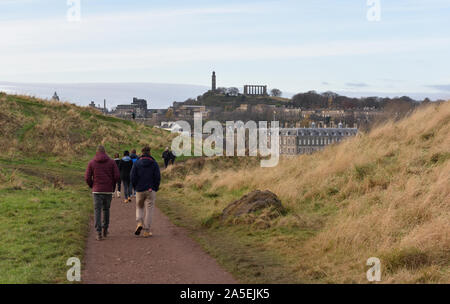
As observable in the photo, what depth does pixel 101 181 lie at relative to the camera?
39.9 feet

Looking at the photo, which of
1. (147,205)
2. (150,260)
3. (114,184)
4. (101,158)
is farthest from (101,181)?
(150,260)

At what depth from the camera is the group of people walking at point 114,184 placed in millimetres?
12203

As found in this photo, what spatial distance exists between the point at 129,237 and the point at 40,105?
122 ft

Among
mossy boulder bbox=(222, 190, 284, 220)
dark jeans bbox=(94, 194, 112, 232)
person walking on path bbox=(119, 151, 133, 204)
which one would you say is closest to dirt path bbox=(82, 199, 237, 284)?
dark jeans bbox=(94, 194, 112, 232)

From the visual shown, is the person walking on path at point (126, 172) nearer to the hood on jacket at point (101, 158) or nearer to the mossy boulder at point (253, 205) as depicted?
the mossy boulder at point (253, 205)

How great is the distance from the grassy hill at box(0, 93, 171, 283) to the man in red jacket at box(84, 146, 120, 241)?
0.57 metres

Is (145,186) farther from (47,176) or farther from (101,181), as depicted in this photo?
(47,176)

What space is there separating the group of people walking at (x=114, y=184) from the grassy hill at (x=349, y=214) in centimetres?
134

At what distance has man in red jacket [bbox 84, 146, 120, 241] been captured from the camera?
1218 centimetres

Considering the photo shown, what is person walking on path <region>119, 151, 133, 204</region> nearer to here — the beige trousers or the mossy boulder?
the mossy boulder

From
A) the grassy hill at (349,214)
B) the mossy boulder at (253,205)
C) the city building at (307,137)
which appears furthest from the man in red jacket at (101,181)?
the city building at (307,137)

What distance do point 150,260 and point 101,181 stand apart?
2765mm
